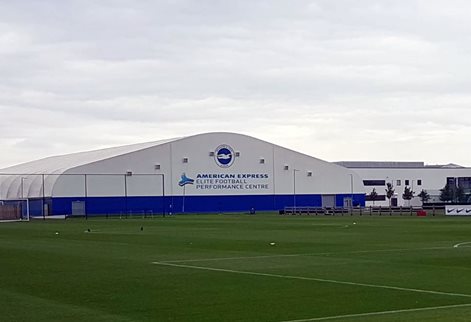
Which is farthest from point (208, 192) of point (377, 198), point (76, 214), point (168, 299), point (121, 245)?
point (168, 299)

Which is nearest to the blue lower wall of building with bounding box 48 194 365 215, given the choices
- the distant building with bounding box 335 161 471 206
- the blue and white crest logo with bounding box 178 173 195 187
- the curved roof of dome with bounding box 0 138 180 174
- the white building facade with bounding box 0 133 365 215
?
the white building facade with bounding box 0 133 365 215

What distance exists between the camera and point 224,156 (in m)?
116

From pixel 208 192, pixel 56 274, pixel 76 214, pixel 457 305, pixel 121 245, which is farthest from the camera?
pixel 208 192

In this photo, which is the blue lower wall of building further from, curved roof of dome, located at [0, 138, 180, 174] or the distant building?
the distant building

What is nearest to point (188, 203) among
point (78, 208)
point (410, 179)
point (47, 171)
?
point (78, 208)

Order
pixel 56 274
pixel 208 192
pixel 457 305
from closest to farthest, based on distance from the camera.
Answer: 1. pixel 457 305
2. pixel 56 274
3. pixel 208 192

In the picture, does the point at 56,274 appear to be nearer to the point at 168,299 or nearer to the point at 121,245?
the point at 168,299

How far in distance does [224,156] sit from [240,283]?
95.3m

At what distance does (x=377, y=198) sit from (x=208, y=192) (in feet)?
161

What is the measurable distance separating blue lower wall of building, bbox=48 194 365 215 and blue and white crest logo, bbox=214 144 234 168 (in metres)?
4.43

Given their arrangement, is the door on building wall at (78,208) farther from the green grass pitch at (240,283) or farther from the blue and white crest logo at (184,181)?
the green grass pitch at (240,283)

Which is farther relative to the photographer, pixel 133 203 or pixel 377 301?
pixel 133 203

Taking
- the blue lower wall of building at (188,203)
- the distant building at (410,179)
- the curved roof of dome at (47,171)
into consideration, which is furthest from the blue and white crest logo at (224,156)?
the distant building at (410,179)

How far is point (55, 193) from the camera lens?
10388 centimetres
